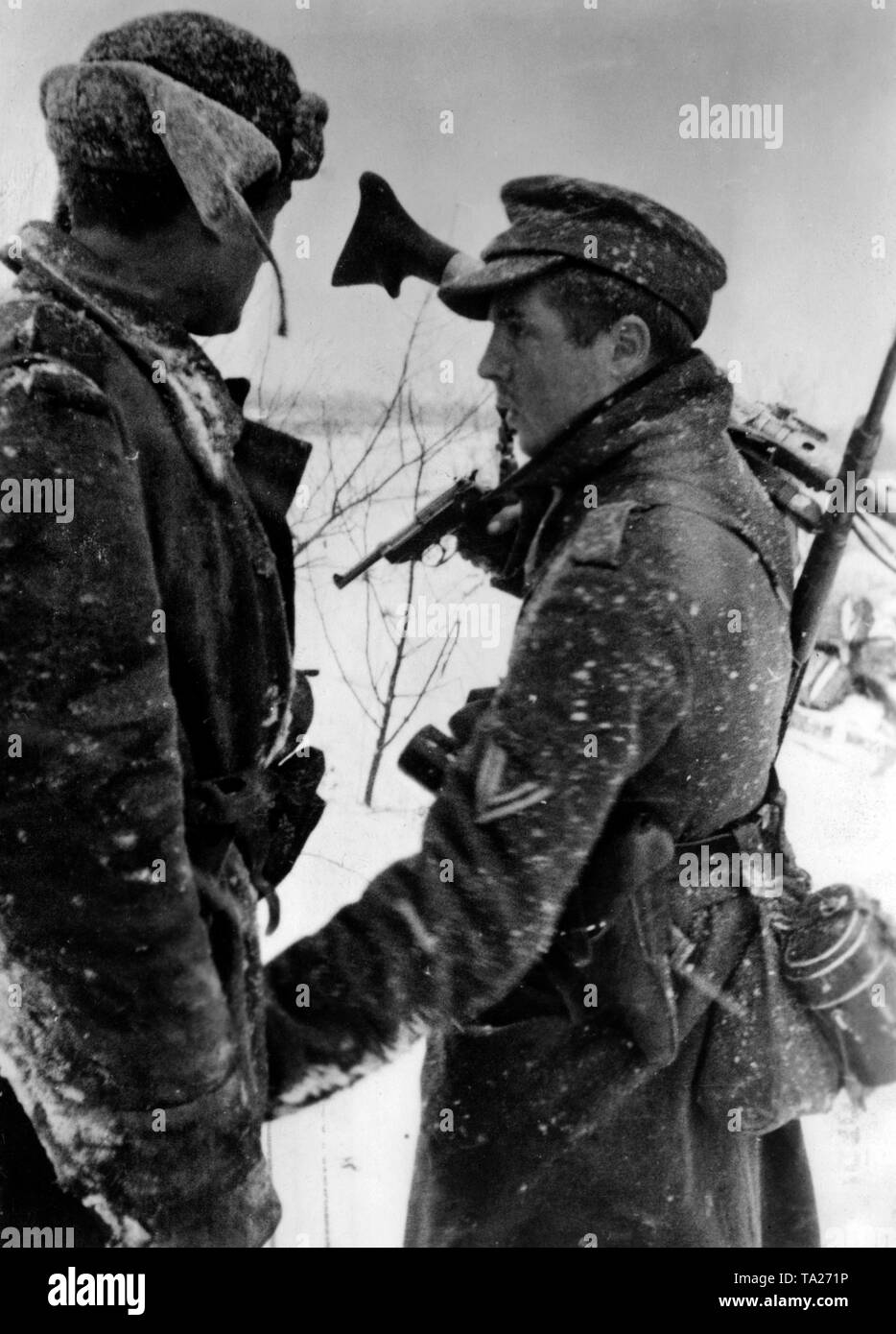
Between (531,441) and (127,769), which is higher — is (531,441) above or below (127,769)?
above

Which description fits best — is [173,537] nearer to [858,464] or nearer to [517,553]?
[517,553]

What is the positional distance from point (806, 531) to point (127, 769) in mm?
1151

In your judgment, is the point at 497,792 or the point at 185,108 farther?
the point at 497,792

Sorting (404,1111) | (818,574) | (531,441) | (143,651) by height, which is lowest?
(404,1111)

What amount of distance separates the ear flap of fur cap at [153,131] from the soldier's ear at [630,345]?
1.79 ft

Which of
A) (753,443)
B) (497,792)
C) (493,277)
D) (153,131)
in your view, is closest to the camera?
(153,131)

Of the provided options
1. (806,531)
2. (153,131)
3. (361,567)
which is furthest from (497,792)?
(153,131)

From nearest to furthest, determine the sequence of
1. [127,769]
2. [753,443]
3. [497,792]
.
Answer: [127,769], [497,792], [753,443]

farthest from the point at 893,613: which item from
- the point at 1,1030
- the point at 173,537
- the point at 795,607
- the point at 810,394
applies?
the point at 1,1030

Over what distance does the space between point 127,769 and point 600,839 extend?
66 centimetres

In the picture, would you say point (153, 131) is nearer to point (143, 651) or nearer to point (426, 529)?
point (143, 651)

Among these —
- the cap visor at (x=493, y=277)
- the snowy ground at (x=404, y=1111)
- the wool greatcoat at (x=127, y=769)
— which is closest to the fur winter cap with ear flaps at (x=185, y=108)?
the wool greatcoat at (x=127, y=769)

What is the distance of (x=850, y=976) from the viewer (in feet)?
5.44

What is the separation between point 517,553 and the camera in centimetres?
181
